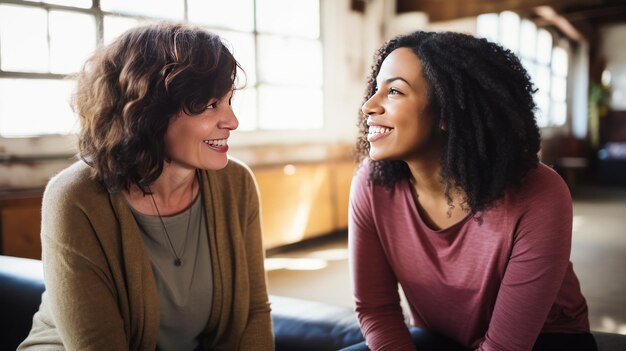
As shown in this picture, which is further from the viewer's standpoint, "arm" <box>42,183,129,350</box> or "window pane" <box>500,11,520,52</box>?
"window pane" <box>500,11,520,52</box>

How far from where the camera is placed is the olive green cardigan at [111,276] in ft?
3.75

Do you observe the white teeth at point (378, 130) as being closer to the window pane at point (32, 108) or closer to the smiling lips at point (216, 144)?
the smiling lips at point (216, 144)

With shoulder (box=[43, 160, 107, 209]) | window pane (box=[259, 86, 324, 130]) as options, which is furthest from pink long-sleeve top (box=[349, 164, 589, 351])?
window pane (box=[259, 86, 324, 130])

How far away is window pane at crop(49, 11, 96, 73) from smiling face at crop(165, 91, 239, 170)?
242 cm

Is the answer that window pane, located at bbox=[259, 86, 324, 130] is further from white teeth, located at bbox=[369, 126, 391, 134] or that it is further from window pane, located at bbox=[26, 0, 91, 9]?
white teeth, located at bbox=[369, 126, 391, 134]

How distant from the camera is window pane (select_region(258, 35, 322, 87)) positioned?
498 centimetres

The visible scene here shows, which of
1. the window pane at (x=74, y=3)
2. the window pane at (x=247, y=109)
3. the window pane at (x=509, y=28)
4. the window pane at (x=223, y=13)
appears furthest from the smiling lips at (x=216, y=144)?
the window pane at (x=509, y=28)

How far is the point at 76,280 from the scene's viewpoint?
1139 millimetres

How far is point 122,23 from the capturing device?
12.1 ft

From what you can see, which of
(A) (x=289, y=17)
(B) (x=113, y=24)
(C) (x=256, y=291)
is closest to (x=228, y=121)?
(C) (x=256, y=291)

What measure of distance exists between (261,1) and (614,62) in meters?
10.6

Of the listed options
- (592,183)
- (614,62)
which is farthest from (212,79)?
(614,62)

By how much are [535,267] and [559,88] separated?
12679 mm

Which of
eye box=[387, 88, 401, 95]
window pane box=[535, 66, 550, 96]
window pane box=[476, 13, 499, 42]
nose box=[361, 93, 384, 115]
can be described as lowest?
nose box=[361, 93, 384, 115]
